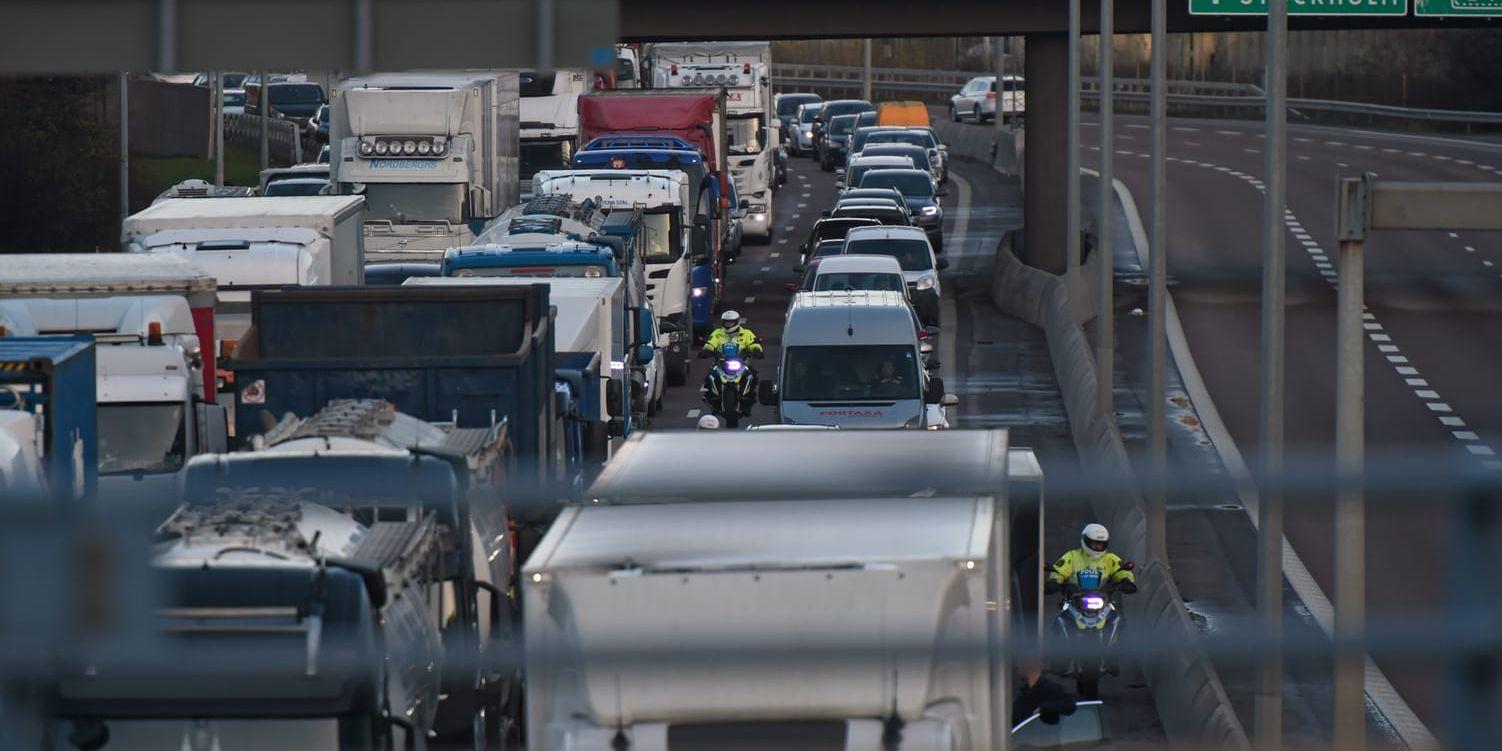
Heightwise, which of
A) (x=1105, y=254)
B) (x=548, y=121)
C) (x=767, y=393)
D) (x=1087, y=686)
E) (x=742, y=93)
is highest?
(x=742, y=93)

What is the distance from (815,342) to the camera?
2533 centimetres

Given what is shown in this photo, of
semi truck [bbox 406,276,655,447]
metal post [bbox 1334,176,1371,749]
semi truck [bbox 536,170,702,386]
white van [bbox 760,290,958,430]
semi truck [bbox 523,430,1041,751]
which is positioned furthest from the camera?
semi truck [bbox 536,170,702,386]

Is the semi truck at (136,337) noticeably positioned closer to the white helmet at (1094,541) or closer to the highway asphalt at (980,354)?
the white helmet at (1094,541)

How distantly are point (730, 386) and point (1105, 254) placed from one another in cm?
532

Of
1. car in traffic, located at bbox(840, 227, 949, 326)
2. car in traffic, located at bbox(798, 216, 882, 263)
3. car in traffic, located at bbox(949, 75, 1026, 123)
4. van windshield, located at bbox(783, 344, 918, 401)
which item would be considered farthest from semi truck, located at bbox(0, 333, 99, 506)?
car in traffic, located at bbox(949, 75, 1026, 123)

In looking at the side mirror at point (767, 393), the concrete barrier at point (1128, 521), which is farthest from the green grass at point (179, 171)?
the side mirror at point (767, 393)

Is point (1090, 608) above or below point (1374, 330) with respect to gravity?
below

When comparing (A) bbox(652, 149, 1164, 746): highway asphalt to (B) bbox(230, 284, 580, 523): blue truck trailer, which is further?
(A) bbox(652, 149, 1164, 746): highway asphalt

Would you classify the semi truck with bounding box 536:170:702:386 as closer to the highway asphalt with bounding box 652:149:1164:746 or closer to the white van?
the highway asphalt with bounding box 652:149:1164:746

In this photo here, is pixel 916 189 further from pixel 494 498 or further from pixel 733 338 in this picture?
pixel 494 498

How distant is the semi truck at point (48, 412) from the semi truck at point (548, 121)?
29407 mm

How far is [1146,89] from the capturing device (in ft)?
313

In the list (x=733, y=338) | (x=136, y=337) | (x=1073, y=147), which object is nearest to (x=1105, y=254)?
(x=733, y=338)

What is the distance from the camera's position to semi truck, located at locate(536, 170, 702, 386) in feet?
109
